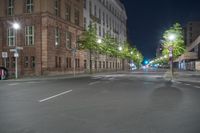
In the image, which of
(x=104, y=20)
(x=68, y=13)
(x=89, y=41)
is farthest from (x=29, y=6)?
(x=104, y=20)

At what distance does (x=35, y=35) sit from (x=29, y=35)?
3.96 feet

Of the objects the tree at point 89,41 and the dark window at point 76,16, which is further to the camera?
the dark window at point 76,16

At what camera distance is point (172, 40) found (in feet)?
146

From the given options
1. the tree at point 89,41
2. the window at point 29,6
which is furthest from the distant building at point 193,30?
the window at point 29,6

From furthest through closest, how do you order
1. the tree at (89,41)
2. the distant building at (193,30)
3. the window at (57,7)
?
1. the distant building at (193,30)
2. the tree at (89,41)
3. the window at (57,7)

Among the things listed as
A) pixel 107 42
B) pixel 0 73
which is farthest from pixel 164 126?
pixel 107 42

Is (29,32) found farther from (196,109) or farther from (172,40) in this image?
(196,109)

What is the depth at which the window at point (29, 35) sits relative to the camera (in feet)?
143

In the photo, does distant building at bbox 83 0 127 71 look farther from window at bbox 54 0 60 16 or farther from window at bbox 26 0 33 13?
window at bbox 26 0 33 13

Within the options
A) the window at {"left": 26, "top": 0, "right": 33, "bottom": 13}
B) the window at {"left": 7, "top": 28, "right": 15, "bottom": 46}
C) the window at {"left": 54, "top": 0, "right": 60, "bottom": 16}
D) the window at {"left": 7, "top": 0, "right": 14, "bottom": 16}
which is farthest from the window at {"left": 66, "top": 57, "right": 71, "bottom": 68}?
the window at {"left": 7, "top": 0, "right": 14, "bottom": 16}

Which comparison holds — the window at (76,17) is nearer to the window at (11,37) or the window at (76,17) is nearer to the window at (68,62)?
the window at (68,62)

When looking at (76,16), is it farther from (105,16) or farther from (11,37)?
(105,16)

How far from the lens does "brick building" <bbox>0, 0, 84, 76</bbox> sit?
4238 cm

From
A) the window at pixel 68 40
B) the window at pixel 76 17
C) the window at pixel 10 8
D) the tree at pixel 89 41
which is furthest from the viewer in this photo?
the window at pixel 76 17
